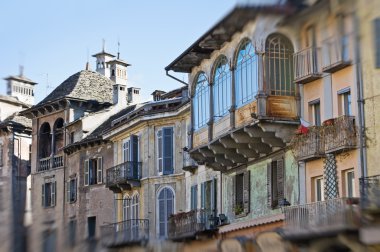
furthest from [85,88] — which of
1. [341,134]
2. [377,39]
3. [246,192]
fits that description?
[377,39]

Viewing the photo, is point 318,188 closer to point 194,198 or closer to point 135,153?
point 194,198

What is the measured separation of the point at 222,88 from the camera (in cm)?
3362

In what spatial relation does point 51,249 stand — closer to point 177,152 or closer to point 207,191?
point 207,191

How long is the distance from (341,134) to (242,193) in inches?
375

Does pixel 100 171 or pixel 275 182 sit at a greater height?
pixel 100 171

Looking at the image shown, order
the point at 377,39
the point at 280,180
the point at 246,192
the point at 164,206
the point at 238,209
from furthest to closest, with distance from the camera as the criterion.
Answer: the point at 164,206, the point at 238,209, the point at 246,192, the point at 280,180, the point at 377,39

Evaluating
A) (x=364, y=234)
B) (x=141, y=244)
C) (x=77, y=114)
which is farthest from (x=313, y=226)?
(x=77, y=114)

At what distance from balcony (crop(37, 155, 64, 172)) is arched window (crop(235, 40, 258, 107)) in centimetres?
2786

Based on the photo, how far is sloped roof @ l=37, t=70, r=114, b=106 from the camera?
193 feet

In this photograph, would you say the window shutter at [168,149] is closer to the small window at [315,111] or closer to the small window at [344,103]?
the small window at [315,111]

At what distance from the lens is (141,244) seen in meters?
6.24

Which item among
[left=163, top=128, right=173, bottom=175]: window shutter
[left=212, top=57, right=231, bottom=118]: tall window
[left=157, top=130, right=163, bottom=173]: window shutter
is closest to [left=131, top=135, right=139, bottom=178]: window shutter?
[left=157, top=130, right=163, bottom=173]: window shutter

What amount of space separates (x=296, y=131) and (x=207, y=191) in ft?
39.2

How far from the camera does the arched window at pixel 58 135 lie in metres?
59.2
